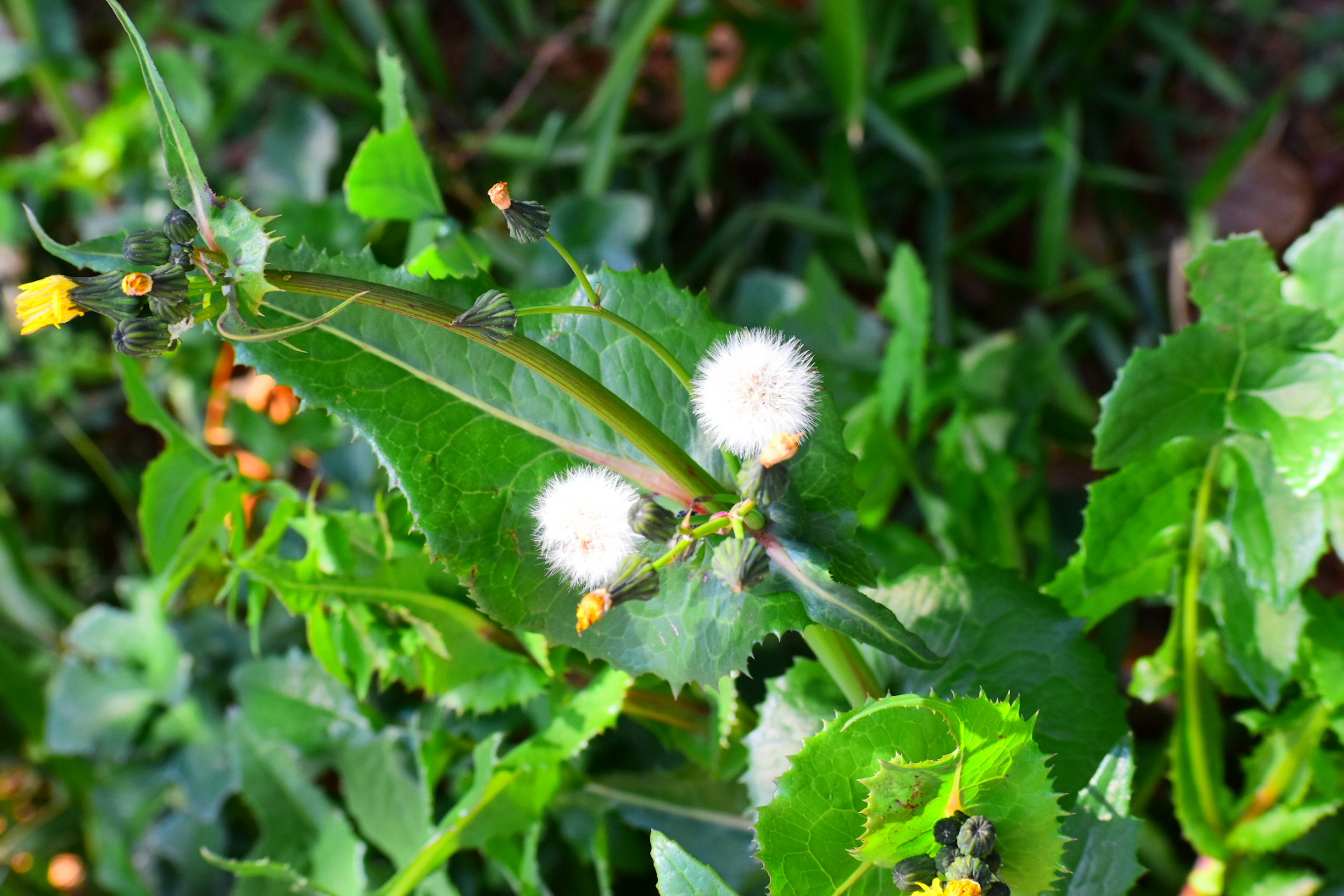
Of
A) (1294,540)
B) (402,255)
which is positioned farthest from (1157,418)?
(402,255)

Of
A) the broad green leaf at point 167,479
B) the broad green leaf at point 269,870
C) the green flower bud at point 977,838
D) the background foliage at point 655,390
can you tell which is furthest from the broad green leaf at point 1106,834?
the broad green leaf at point 167,479

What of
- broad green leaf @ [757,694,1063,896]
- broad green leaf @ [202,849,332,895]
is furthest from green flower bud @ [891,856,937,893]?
broad green leaf @ [202,849,332,895]

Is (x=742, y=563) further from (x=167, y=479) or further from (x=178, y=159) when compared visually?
(x=167, y=479)

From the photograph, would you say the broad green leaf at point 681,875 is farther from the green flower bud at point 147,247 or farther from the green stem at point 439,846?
the green flower bud at point 147,247

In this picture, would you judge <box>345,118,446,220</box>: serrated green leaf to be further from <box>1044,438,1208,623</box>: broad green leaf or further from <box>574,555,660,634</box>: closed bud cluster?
<box>1044,438,1208,623</box>: broad green leaf

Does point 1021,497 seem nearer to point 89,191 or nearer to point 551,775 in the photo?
point 551,775

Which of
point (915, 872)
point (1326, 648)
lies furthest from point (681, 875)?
point (1326, 648)
